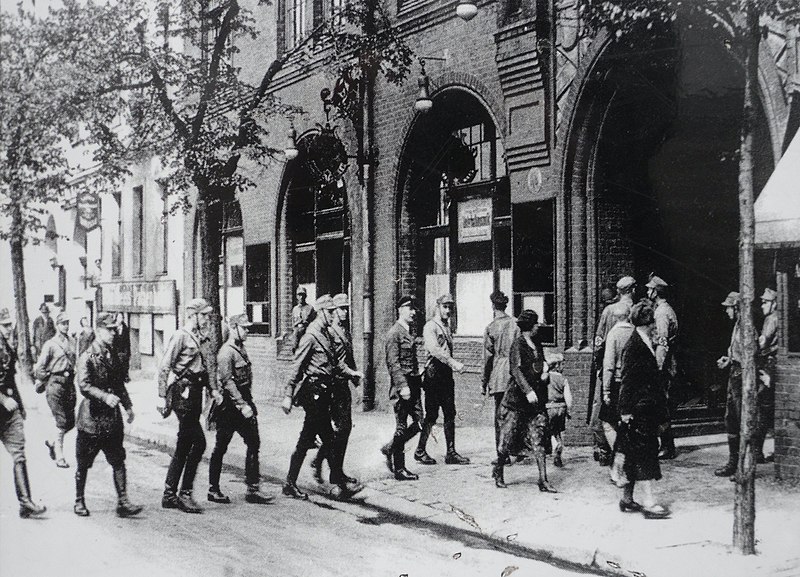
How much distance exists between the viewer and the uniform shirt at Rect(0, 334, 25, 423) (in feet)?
22.9

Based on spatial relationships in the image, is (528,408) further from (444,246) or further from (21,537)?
(444,246)

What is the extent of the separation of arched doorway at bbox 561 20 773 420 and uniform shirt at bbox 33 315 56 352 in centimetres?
630

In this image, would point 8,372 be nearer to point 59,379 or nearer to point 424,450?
point 59,379

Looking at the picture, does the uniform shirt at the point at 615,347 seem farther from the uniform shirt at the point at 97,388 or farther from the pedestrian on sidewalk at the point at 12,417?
the pedestrian on sidewalk at the point at 12,417

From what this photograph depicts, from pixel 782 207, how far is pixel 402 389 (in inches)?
165

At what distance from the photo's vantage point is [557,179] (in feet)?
37.0

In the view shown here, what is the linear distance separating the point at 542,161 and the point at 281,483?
548 centimetres

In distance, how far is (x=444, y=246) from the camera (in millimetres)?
14109

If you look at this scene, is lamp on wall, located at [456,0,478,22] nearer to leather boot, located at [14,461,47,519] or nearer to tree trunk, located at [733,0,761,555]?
tree trunk, located at [733,0,761,555]

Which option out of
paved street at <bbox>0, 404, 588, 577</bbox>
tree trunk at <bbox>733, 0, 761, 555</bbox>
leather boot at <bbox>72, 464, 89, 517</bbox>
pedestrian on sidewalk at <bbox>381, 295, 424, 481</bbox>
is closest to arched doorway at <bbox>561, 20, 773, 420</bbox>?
pedestrian on sidewalk at <bbox>381, 295, 424, 481</bbox>

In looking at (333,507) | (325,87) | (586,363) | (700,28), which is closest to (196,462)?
(333,507)

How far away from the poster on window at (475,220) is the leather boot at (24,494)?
317 inches

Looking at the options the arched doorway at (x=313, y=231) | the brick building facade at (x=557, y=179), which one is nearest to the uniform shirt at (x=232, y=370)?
the brick building facade at (x=557, y=179)

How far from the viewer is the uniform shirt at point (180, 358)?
816 centimetres
